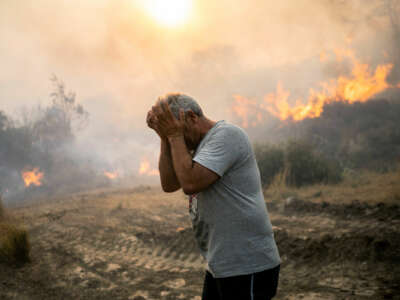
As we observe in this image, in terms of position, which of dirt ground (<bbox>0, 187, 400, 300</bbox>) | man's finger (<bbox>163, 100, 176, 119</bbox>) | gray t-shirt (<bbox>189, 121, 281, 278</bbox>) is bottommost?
dirt ground (<bbox>0, 187, 400, 300</bbox>)

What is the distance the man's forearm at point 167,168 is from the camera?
186 centimetres

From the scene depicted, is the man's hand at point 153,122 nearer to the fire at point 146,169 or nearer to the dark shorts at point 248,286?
the dark shorts at point 248,286

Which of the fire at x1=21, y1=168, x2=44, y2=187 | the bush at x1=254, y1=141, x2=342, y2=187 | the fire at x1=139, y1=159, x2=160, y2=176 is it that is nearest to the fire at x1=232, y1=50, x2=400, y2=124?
the bush at x1=254, y1=141, x2=342, y2=187

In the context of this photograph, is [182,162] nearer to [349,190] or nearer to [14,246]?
[14,246]

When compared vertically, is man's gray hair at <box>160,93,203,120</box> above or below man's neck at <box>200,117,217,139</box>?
above

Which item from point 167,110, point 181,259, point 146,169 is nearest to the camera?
point 167,110

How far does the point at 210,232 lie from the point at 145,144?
41.6m

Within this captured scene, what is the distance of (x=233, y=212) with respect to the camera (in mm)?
1613

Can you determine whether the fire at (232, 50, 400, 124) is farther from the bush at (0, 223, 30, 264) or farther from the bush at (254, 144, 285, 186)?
the bush at (0, 223, 30, 264)

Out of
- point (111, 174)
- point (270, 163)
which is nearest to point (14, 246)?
point (270, 163)

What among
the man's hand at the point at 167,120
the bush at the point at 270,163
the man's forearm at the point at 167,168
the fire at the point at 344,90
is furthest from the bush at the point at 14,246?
the fire at the point at 344,90

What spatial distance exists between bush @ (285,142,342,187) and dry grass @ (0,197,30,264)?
28.5 ft

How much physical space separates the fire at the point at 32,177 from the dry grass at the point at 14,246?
2116 centimetres

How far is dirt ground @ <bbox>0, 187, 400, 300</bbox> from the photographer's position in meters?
3.80
